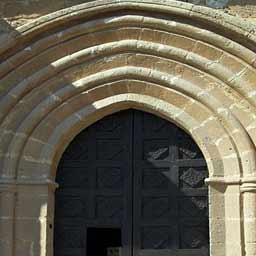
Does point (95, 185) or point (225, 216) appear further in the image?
point (95, 185)

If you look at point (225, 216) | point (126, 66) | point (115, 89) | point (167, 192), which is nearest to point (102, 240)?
point (167, 192)

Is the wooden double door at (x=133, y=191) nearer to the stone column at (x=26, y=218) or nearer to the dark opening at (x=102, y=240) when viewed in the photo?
the dark opening at (x=102, y=240)

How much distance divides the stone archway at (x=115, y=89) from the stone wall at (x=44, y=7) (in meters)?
0.13

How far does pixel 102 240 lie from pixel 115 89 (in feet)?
4.75

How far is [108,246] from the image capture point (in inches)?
266

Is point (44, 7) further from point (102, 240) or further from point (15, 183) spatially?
point (102, 240)

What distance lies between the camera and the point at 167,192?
6.49 m

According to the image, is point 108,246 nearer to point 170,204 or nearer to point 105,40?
point 170,204

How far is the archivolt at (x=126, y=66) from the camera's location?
6.33m

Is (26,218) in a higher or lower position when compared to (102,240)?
higher

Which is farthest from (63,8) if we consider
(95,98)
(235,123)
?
(235,123)

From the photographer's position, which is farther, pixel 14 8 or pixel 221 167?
pixel 14 8

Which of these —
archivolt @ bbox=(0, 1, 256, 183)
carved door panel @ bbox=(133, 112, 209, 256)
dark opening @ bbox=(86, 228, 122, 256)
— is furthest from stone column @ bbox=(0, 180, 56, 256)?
carved door panel @ bbox=(133, 112, 209, 256)

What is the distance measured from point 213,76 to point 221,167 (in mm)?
823
